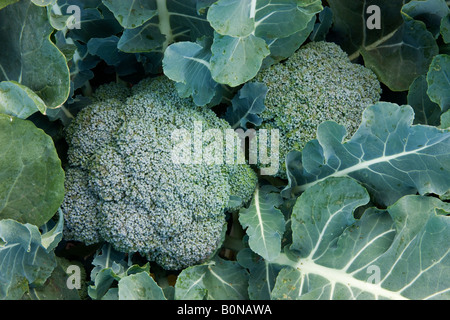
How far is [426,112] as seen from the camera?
1.21m

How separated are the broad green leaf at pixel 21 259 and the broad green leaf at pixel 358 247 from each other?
0.56 metres

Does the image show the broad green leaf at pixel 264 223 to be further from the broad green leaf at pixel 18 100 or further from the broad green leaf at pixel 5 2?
the broad green leaf at pixel 5 2

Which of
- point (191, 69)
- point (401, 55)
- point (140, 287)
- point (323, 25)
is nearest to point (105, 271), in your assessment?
point (140, 287)

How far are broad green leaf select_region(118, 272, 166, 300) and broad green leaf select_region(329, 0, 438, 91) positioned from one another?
832 mm

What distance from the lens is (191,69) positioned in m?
1.08

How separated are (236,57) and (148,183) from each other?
1.20 ft

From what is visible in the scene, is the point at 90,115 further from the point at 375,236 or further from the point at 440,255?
the point at 440,255

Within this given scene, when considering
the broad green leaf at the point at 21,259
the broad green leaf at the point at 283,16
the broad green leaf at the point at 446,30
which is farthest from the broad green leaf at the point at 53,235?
the broad green leaf at the point at 446,30

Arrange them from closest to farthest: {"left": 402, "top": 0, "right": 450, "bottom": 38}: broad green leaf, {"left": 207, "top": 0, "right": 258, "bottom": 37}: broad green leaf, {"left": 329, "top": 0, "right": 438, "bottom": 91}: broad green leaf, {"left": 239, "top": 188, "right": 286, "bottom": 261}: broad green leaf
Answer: {"left": 207, "top": 0, "right": 258, "bottom": 37}: broad green leaf < {"left": 239, "top": 188, "right": 286, "bottom": 261}: broad green leaf < {"left": 402, "top": 0, "right": 450, "bottom": 38}: broad green leaf < {"left": 329, "top": 0, "right": 438, "bottom": 91}: broad green leaf

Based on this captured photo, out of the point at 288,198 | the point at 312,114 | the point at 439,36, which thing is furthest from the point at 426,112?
the point at 288,198

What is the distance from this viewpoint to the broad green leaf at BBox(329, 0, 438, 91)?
123 cm

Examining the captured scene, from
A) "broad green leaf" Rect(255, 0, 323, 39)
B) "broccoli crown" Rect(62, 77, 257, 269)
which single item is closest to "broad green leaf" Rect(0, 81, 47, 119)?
"broccoli crown" Rect(62, 77, 257, 269)

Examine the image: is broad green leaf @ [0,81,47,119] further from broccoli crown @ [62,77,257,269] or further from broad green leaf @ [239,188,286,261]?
broad green leaf @ [239,188,286,261]

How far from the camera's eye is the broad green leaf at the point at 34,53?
989 mm
